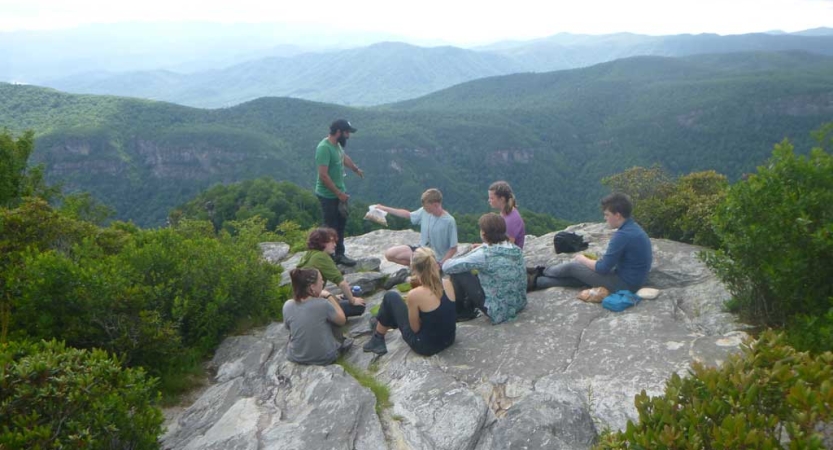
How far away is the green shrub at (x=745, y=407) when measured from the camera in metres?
2.97

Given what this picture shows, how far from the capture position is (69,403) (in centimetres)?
448

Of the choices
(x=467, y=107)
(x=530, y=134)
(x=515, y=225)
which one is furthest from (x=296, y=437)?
(x=467, y=107)

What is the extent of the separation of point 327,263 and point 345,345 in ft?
4.01

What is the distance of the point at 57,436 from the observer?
4355 mm

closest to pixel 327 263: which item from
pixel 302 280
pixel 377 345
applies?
pixel 302 280

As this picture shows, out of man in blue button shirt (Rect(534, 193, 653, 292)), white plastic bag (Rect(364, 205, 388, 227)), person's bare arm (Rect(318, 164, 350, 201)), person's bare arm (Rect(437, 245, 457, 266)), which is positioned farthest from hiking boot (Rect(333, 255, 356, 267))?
man in blue button shirt (Rect(534, 193, 653, 292))

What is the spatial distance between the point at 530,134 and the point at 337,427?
12812cm

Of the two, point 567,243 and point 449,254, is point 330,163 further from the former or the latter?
point 567,243

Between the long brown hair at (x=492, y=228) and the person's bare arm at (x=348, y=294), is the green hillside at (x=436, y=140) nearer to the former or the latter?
the person's bare arm at (x=348, y=294)

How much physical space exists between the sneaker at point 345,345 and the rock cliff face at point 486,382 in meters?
0.10

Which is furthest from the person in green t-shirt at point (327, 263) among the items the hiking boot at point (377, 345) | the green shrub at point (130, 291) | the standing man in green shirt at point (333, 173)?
the standing man in green shirt at point (333, 173)

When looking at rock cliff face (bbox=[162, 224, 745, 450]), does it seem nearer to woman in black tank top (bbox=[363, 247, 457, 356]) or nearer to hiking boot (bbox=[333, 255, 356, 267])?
woman in black tank top (bbox=[363, 247, 457, 356])

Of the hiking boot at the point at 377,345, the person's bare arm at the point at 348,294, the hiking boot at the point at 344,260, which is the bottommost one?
the hiking boot at the point at 344,260

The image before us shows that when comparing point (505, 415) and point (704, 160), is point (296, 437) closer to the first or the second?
point (505, 415)
